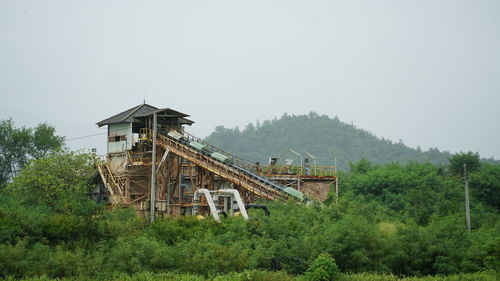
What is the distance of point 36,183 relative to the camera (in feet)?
155

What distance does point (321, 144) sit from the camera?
614ft

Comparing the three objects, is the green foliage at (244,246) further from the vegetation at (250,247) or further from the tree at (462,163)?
the tree at (462,163)

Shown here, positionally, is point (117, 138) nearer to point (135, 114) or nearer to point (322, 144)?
point (135, 114)

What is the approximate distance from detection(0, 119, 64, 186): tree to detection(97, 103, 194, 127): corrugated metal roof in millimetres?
23153

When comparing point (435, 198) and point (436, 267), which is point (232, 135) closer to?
point (435, 198)

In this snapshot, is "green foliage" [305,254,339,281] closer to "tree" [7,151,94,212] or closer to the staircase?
the staircase

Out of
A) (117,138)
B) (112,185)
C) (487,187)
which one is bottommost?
(112,185)

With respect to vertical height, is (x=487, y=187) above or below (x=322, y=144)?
below

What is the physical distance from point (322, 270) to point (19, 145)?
56.9 m

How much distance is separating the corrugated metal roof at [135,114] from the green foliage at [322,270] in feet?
75.2

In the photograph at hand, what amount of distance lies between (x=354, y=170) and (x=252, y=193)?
204 feet

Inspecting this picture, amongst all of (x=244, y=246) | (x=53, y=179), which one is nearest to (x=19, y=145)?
(x=53, y=179)

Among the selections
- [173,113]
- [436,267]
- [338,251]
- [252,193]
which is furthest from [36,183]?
[436,267]

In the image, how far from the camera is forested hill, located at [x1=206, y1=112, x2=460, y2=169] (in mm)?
171125
